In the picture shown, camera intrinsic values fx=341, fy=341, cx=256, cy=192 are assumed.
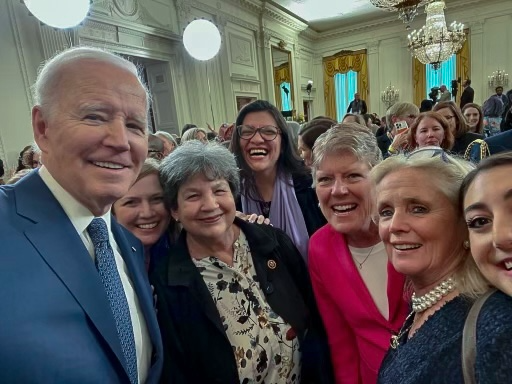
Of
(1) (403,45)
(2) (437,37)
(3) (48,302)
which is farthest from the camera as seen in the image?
(1) (403,45)

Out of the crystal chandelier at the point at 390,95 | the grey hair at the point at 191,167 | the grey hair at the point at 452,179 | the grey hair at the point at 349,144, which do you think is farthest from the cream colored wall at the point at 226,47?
the grey hair at the point at 452,179

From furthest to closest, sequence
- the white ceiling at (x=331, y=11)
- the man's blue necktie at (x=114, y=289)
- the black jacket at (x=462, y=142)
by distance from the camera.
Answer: the white ceiling at (x=331, y=11) < the black jacket at (x=462, y=142) < the man's blue necktie at (x=114, y=289)

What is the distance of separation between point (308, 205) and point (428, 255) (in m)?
1.04

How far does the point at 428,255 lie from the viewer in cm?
96

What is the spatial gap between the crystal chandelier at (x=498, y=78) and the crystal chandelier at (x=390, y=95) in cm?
280

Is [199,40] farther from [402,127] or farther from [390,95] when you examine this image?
[390,95]

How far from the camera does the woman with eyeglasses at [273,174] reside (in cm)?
191

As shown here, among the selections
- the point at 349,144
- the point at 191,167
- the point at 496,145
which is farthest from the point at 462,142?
the point at 191,167

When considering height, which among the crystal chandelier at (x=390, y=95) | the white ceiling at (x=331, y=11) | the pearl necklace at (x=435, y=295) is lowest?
the pearl necklace at (x=435, y=295)

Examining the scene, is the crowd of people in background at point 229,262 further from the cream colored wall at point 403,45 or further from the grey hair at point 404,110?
the cream colored wall at point 403,45

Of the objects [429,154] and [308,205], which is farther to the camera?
[308,205]

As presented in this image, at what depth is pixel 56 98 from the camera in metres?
0.92

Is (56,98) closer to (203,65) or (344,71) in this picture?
(203,65)

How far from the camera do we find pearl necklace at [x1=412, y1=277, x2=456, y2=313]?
906 millimetres
